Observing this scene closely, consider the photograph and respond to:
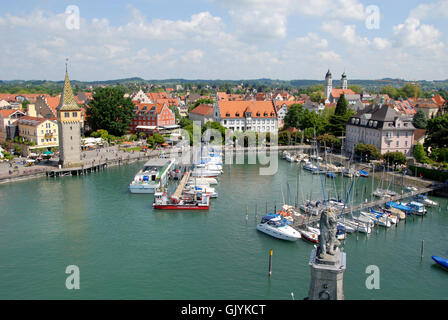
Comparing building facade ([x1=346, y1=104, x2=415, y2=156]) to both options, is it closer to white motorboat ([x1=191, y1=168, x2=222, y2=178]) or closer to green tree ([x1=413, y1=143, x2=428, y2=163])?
green tree ([x1=413, y1=143, x2=428, y2=163])

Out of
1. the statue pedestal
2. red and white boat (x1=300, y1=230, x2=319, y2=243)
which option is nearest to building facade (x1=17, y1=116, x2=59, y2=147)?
red and white boat (x1=300, y1=230, x2=319, y2=243)

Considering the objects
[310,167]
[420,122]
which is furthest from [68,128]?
[420,122]

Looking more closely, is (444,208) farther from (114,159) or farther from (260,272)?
(114,159)

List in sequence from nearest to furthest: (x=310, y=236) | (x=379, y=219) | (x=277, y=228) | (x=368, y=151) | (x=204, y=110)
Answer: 1. (x=310, y=236)
2. (x=277, y=228)
3. (x=379, y=219)
4. (x=368, y=151)
5. (x=204, y=110)

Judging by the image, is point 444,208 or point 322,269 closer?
point 322,269

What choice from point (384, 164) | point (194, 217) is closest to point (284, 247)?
point (194, 217)

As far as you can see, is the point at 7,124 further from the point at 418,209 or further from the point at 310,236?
the point at 418,209

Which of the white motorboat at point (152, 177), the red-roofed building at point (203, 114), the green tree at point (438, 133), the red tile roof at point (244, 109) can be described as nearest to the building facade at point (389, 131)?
the green tree at point (438, 133)
